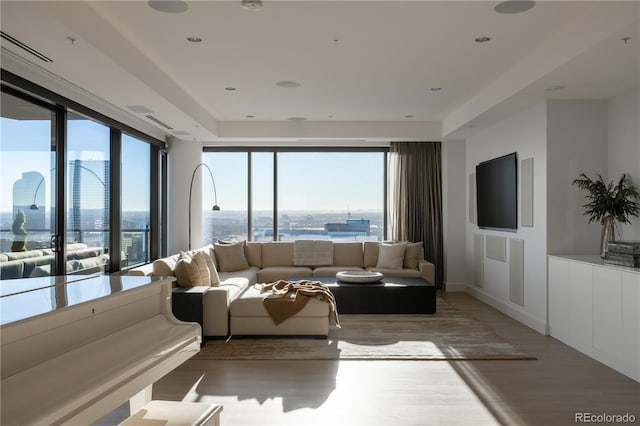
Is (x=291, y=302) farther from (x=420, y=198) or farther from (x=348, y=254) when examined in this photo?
Answer: (x=420, y=198)

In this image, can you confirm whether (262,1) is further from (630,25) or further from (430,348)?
(430,348)

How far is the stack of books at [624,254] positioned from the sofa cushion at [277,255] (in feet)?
15.0

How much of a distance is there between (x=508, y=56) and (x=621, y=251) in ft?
6.48

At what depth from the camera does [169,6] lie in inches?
127

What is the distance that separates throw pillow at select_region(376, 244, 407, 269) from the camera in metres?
7.17

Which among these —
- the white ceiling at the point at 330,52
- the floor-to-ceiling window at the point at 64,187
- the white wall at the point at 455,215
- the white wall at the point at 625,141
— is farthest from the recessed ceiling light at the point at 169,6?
the white wall at the point at 455,215

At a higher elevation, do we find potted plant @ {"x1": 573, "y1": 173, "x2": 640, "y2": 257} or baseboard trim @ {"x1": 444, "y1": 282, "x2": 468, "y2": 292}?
potted plant @ {"x1": 573, "y1": 173, "x2": 640, "y2": 257}

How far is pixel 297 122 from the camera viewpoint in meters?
7.54

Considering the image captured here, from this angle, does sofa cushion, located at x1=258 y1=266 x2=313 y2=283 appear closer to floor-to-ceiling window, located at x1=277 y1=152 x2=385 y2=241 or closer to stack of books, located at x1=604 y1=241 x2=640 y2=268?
floor-to-ceiling window, located at x1=277 y1=152 x2=385 y2=241

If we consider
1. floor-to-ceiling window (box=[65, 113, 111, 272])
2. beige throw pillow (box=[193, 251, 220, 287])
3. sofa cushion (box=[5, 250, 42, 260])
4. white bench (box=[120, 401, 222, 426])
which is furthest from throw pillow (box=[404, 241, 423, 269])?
white bench (box=[120, 401, 222, 426])

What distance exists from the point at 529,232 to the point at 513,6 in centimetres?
294

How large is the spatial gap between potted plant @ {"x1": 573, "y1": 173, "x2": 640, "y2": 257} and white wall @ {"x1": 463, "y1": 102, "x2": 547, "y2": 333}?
469mm

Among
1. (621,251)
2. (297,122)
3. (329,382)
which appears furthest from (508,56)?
(297,122)

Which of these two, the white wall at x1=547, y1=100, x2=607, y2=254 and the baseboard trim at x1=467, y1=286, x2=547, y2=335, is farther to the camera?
the baseboard trim at x1=467, y1=286, x2=547, y2=335
